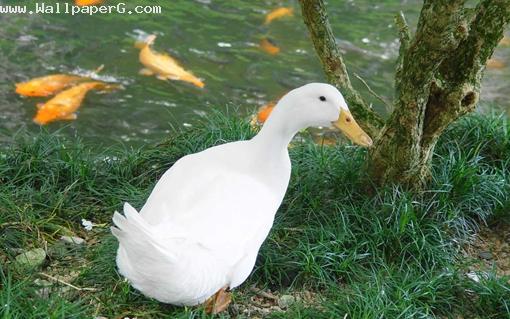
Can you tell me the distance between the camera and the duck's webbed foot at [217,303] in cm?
327

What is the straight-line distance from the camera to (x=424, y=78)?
3.50 metres

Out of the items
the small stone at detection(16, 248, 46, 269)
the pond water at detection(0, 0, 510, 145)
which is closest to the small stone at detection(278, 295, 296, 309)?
the small stone at detection(16, 248, 46, 269)

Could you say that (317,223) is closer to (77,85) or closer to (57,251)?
(57,251)

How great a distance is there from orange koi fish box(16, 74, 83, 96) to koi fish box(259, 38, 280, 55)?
1671 mm

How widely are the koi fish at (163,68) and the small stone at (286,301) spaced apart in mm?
3089

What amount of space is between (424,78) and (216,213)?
1104mm

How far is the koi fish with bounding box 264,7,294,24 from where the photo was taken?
7425 mm

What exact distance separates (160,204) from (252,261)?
435 millimetres

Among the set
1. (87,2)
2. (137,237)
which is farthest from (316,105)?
(87,2)

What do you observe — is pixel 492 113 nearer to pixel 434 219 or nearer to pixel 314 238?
pixel 434 219

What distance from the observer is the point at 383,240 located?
374 cm

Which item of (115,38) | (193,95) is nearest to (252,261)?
(193,95)

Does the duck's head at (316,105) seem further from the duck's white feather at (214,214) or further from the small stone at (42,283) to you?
the small stone at (42,283)

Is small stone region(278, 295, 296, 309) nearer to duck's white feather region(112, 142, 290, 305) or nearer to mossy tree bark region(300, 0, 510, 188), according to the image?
duck's white feather region(112, 142, 290, 305)
